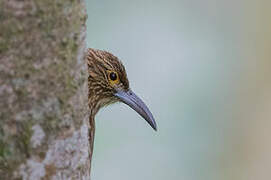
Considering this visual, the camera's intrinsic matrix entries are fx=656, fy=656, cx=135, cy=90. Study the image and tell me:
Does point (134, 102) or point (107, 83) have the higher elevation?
point (107, 83)

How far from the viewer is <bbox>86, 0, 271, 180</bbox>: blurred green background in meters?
7.89

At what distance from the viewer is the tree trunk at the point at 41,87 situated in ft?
7.97

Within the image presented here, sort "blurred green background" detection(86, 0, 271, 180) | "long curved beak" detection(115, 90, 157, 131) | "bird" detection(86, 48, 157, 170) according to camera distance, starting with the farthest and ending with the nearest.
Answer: "blurred green background" detection(86, 0, 271, 180) < "long curved beak" detection(115, 90, 157, 131) < "bird" detection(86, 48, 157, 170)

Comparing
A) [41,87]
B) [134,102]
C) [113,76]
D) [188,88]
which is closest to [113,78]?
[113,76]

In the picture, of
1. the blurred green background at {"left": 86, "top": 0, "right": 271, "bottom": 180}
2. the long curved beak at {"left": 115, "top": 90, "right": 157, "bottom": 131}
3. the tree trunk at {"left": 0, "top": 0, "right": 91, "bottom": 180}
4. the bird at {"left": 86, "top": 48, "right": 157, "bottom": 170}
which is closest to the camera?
the tree trunk at {"left": 0, "top": 0, "right": 91, "bottom": 180}

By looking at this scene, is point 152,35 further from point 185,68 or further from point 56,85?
point 56,85

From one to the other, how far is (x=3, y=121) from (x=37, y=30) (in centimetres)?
36

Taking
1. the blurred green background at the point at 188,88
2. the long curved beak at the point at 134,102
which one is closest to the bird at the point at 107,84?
the long curved beak at the point at 134,102

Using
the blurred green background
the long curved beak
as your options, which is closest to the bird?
the long curved beak

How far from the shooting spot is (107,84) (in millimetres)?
5035

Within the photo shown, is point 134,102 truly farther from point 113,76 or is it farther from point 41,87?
point 41,87

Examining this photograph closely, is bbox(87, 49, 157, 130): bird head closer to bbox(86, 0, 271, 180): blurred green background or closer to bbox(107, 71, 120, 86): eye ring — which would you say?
bbox(107, 71, 120, 86): eye ring

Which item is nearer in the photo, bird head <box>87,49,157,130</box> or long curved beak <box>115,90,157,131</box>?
bird head <box>87,49,157,130</box>

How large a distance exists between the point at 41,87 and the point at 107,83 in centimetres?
254
